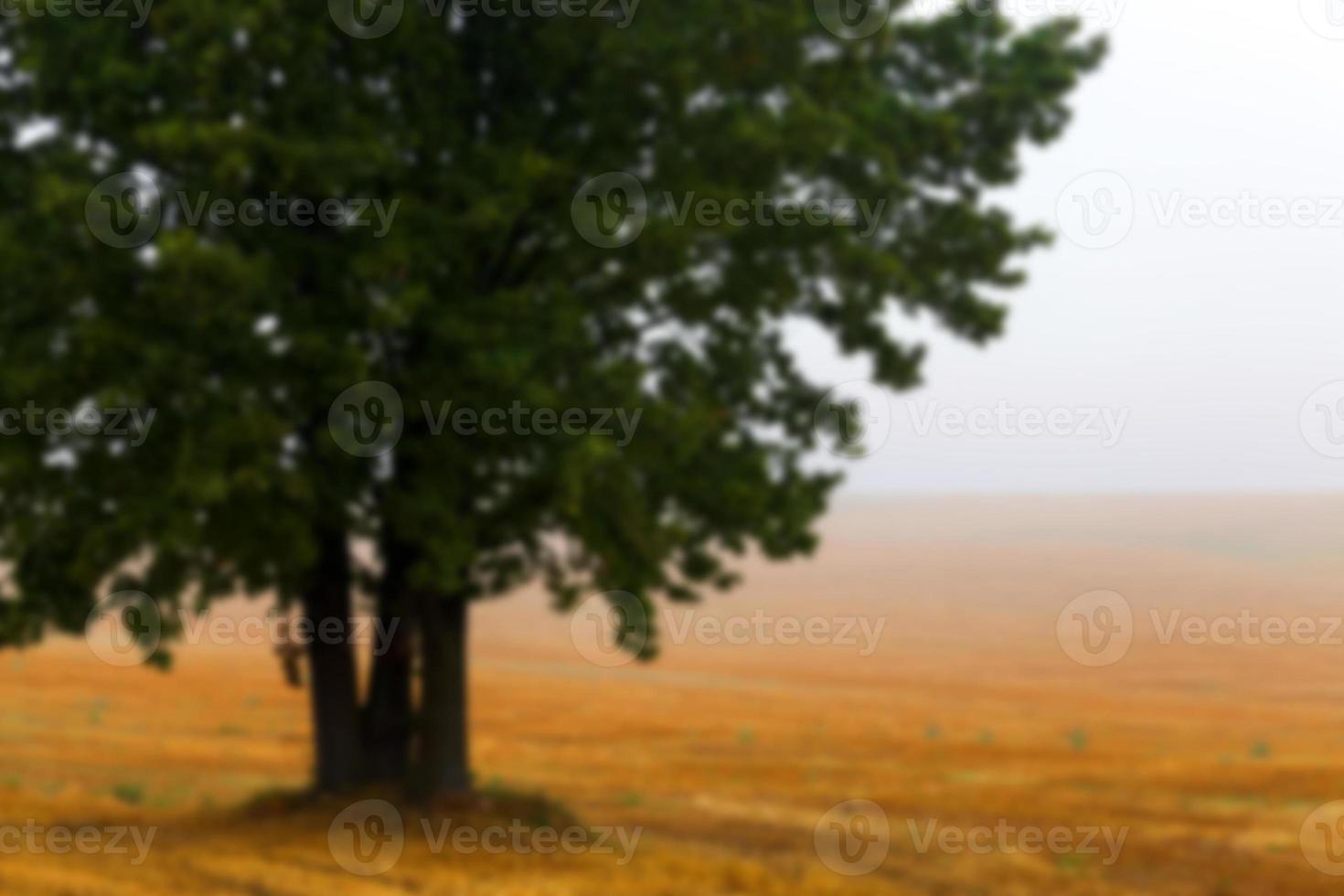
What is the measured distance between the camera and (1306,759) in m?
26.3

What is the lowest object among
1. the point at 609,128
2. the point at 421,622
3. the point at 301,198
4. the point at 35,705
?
the point at 35,705

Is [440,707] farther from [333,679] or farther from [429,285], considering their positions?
[429,285]

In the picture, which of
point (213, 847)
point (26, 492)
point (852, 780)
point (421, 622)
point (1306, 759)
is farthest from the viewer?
point (1306, 759)

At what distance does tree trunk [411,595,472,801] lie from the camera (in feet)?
56.5

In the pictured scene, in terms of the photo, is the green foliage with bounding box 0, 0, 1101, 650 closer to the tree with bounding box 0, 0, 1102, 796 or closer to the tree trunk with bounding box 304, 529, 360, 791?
the tree with bounding box 0, 0, 1102, 796

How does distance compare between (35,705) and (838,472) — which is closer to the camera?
(838,472)

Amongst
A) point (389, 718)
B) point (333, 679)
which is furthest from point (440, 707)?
point (333, 679)

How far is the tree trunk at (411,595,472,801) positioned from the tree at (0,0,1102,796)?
0.04m

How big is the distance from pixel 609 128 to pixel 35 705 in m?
27.3

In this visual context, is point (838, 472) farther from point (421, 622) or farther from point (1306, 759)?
point (1306, 759)

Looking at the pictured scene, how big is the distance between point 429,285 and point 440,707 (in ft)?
17.0

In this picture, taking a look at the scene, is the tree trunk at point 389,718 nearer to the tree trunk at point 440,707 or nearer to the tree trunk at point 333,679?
the tree trunk at point 333,679

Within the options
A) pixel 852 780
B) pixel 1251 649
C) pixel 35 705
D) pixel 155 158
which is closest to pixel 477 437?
pixel 155 158

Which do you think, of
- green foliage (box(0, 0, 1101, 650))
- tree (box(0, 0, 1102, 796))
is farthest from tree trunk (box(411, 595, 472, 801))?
green foliage (box(0, 0, 1101, 650))
